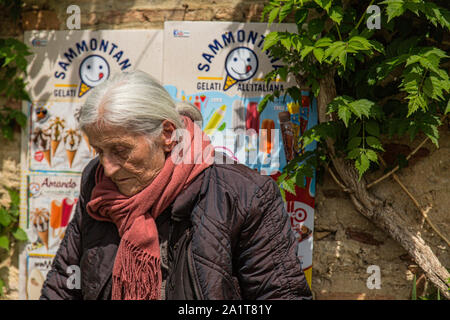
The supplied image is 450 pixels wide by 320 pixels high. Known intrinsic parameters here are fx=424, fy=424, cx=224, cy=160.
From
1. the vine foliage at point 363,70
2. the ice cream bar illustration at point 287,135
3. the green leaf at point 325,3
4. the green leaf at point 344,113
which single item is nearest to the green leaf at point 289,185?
the vine foliage at point 363,70

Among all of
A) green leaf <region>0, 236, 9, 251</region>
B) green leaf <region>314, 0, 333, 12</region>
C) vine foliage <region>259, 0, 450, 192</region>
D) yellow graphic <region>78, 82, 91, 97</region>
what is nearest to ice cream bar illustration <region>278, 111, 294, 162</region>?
vine foliage <region>259, 0, 450, 192</region>

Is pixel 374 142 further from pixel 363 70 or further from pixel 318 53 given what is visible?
pixel 318 53

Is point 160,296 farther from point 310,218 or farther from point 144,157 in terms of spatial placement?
point 310,218

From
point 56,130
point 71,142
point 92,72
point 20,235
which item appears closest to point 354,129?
point 92,72

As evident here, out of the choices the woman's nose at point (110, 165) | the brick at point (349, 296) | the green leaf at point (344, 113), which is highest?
the green leaf at point (344, 113)

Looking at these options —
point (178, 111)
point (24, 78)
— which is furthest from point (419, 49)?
point (24, 78)

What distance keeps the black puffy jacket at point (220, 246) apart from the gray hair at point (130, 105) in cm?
32

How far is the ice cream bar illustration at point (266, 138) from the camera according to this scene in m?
2.60

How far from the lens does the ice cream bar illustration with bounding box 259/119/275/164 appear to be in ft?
8.54

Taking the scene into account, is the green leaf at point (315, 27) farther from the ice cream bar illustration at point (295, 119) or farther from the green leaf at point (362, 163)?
the green leaf at point (362, 163)

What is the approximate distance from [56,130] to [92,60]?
20.4 inches

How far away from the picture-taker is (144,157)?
1853 mm

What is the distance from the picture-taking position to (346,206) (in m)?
2.63

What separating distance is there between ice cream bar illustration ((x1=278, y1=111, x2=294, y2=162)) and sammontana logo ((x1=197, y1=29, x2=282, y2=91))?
0.19 metres
